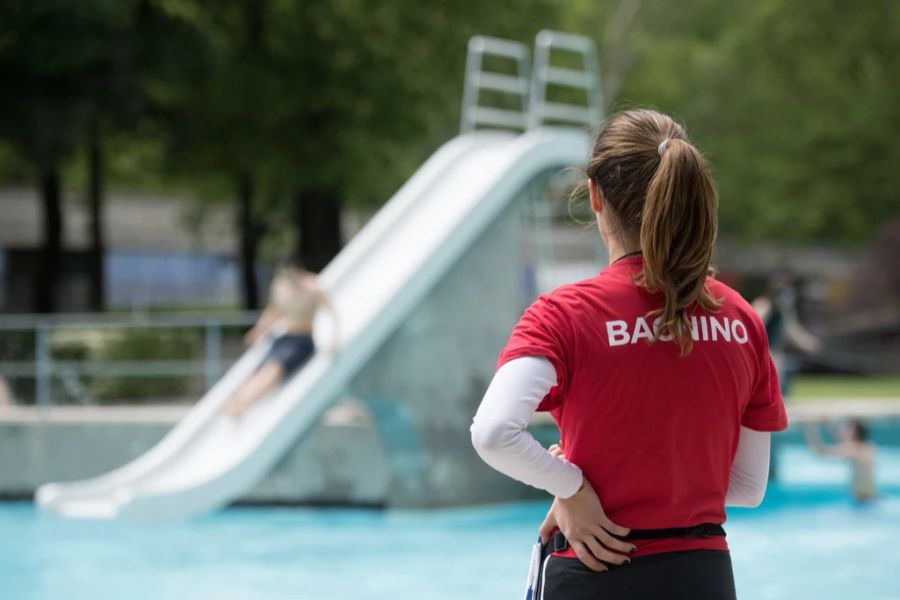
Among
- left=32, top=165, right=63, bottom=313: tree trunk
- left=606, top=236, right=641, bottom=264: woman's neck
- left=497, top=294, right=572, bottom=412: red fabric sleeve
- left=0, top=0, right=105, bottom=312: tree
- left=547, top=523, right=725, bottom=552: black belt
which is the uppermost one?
left=0, top=0, right=105, bottom=312: tree

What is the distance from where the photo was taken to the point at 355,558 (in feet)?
34.2

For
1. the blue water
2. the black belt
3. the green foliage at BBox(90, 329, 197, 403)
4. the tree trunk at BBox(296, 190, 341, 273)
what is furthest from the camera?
the tree trunk at BBox(296, 190, 341, 273)

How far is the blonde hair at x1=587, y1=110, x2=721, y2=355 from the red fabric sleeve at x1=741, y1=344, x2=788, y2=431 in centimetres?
21

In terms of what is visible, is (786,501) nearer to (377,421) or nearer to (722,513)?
(377,421)

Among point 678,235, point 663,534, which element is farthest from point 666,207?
point 663,534

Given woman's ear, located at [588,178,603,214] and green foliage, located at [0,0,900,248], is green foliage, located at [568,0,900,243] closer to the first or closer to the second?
green foliage, located at [0,0,900,248]

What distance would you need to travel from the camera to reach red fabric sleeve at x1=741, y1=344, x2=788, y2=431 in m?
2.66

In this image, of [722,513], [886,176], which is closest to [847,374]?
[886,176]

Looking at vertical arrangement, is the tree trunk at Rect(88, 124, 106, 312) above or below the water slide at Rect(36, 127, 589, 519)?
above

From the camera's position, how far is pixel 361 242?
12766mm

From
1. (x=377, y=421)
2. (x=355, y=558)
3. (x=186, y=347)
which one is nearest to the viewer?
(x=355, y=558)

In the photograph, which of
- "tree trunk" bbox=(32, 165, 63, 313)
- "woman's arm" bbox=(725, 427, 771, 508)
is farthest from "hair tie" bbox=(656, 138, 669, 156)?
"tree trunk" bbox=(32, 165, 63, 313)

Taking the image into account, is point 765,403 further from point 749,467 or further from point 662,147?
point 662,147

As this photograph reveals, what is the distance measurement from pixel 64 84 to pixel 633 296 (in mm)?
19268
